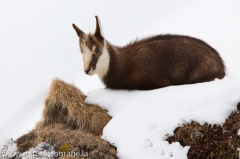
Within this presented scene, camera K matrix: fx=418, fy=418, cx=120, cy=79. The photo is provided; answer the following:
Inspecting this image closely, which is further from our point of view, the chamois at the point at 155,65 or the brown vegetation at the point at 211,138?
the chamois at the point at 155,65

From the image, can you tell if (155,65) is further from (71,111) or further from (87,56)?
(71,111)

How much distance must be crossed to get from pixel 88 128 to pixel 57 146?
1.06 meters

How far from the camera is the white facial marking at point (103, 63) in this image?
10.0 m

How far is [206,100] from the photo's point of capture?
8594mm

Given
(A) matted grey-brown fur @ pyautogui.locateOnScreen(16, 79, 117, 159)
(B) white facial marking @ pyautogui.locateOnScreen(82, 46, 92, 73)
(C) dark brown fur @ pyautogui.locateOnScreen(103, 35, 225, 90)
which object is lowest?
(A) matted grey-brown fur @ pyautogui.locateOnScreen(16, 79, 117, 159)

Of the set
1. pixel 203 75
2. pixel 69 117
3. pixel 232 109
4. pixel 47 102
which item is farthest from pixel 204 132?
pixel 47 102

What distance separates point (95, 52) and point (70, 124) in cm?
179

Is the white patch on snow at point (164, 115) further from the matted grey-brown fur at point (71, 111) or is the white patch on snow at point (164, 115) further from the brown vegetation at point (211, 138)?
the matted grey-brown fur at point (71, 111)

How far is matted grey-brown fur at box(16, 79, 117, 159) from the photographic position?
8.52m

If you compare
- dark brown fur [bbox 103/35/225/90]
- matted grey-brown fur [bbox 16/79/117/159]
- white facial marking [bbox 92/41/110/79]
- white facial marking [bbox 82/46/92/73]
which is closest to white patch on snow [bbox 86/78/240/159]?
matted grey-brown fur [bbox 16/79/117/159]

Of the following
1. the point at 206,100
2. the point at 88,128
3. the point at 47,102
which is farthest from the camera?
the point at 47,102

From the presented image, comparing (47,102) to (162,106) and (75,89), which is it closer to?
(75,89)

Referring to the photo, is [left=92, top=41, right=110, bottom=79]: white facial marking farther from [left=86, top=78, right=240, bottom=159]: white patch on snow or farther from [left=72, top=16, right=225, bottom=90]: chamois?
[left=86, top=78, right=240, bottom=159]: white patch on snow

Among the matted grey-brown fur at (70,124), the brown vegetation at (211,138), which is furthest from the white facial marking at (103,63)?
the brown vegetation at (211,138)
